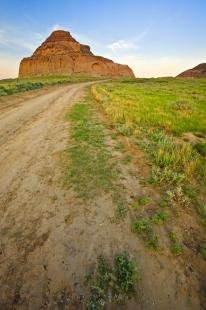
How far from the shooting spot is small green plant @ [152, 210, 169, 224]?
188 inches

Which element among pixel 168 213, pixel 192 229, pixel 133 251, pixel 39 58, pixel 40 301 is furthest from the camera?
pixel 39 58

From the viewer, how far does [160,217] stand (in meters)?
4.86

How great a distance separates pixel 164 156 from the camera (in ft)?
24.6

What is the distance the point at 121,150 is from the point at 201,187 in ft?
10.3

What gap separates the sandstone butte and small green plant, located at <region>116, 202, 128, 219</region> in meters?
151

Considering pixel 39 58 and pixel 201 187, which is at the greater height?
pixel 201 187

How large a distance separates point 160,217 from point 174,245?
0.72m

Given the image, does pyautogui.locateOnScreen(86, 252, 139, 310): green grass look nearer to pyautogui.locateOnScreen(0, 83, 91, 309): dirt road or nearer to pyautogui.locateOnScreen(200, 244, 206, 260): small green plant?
pyautogui.locateOnScreen(0, 83, 91, 309): dirt road

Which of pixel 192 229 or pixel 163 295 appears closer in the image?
pixel 163 295

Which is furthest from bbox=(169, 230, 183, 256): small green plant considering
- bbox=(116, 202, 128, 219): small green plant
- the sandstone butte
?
the sandstone butte

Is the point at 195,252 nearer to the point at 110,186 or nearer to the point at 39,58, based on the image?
the point at 110,186

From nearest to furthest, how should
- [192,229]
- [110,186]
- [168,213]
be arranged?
[192,229]
[168,213]
[110,186]

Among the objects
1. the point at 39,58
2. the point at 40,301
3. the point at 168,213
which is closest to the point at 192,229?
the point at 168,213

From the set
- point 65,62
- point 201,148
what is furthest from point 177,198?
point 65,62
